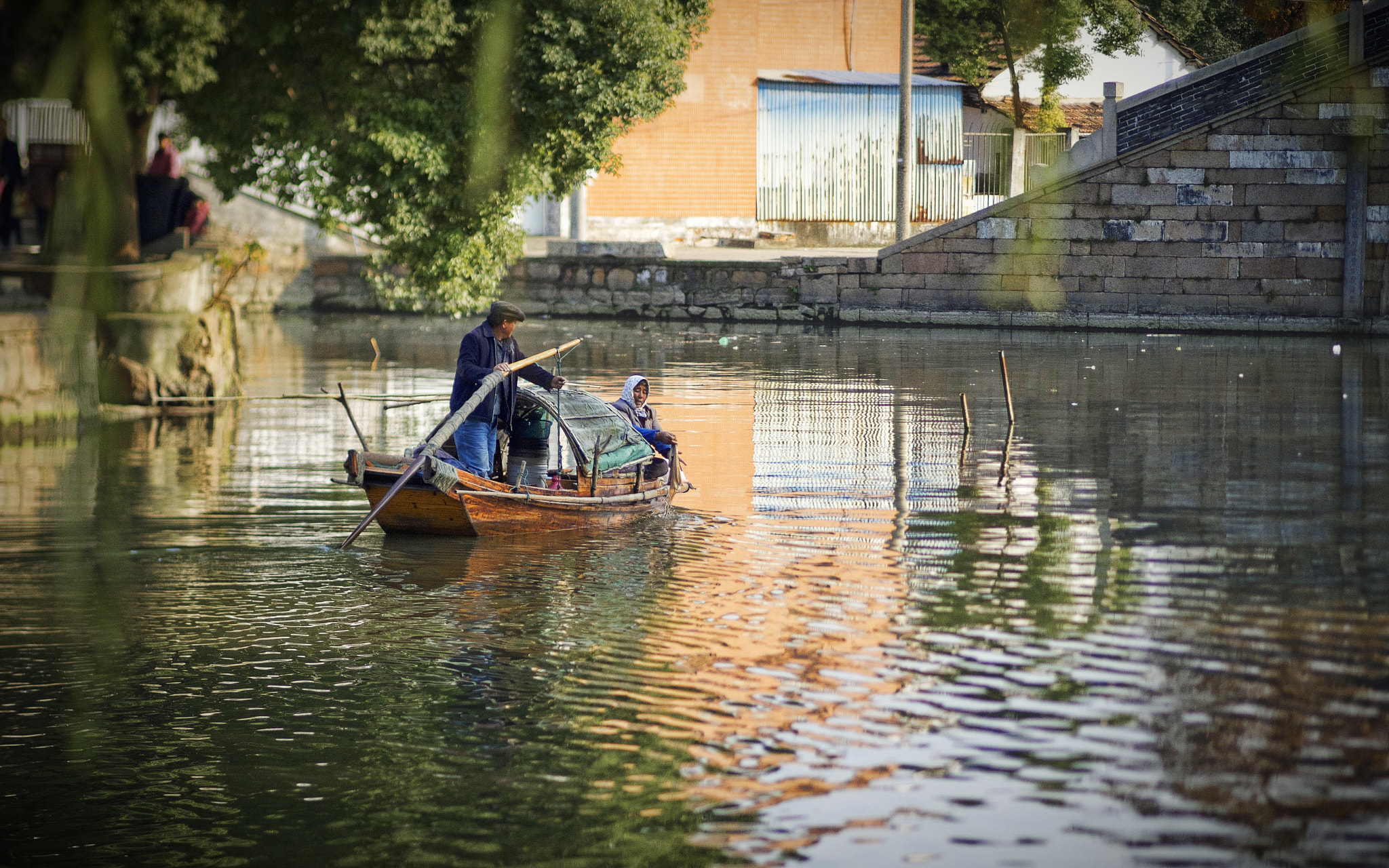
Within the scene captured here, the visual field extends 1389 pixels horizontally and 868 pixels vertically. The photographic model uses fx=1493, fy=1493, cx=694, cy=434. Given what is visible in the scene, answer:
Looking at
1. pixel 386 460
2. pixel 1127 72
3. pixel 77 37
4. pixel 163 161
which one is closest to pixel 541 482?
pixel 386 460

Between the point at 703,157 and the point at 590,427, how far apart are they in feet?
85.6

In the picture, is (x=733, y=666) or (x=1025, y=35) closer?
(x=733, y=666)

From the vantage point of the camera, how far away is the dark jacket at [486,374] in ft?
35.3

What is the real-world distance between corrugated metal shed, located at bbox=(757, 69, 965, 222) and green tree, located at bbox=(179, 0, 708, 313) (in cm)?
1714

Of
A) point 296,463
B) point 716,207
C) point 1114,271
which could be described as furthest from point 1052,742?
point 716,207

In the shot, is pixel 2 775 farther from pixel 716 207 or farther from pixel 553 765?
pixel 716 207

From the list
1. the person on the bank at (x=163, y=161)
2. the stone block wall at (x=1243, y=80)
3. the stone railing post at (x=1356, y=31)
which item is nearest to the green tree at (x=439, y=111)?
the person on the bank at (x=163, y=161)

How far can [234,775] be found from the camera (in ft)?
19.8

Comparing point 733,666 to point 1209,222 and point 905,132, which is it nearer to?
point 1209,222

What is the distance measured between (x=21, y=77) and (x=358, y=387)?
1750cm

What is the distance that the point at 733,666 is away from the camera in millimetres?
7402

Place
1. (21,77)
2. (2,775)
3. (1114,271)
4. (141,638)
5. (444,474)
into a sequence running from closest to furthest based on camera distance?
(21,77), (2,775), (141,638), (444,474), (1114,271)

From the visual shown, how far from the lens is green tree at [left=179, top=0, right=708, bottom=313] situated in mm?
16781

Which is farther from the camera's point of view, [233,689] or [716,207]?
[716,207]
